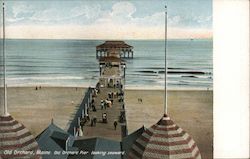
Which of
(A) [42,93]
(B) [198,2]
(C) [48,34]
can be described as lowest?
(A) [42,93]

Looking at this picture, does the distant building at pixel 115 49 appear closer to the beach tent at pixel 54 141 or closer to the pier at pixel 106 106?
the pier at pixel 106 106

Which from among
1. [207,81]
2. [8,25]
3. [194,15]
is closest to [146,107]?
[207,81]

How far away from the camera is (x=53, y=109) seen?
254 cm

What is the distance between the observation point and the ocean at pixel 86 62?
2.54 meters

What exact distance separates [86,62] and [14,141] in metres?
0.61

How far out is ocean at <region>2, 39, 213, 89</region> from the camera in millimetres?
2535

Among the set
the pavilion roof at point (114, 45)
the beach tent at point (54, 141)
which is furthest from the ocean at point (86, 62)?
the beach tent at point (54, 141)

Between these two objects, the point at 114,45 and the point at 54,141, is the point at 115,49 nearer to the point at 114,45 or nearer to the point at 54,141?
the point at 114,45

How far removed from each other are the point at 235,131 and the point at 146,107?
542 millimetres

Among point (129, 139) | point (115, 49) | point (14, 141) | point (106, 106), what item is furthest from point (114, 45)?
point (14, 141)

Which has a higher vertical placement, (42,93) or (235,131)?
(42,93)

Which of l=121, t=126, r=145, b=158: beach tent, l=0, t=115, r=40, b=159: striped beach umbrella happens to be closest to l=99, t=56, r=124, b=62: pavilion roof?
l=121, t=126, r=145, b=158: beach tent

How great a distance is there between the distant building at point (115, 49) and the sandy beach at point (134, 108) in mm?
223

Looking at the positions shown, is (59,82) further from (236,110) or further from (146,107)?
(236,110)
